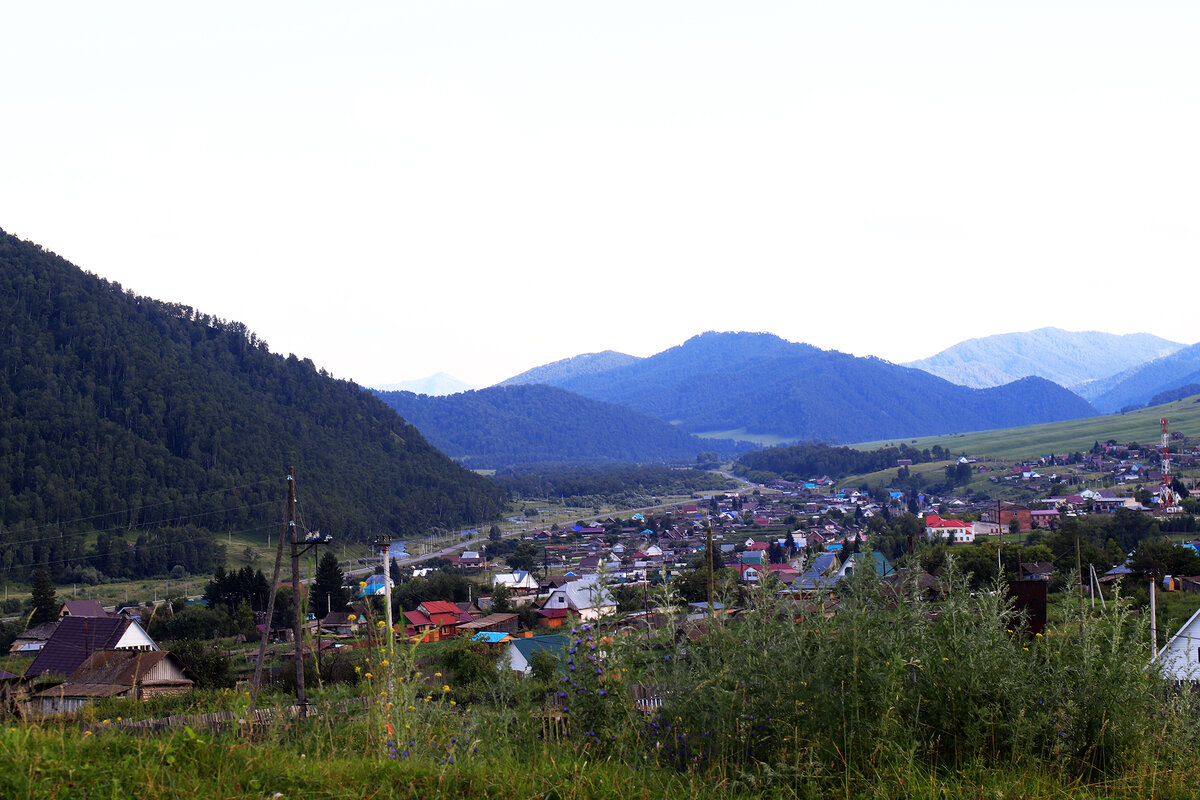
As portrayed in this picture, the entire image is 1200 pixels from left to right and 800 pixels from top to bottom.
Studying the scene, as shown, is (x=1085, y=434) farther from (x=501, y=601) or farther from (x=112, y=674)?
(x=112, y=674)

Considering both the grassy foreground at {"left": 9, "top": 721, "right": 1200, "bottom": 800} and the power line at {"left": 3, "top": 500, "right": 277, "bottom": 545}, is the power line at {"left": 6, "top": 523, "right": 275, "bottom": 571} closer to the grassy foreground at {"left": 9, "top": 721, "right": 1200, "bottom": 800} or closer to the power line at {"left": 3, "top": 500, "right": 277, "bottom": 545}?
the power line at {"left": 3, "top": 500, "right": 277, "bottom": 545}

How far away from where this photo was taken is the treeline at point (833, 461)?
6344 inches

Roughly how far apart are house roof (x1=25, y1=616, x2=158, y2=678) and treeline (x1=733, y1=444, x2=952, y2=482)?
5607 inches

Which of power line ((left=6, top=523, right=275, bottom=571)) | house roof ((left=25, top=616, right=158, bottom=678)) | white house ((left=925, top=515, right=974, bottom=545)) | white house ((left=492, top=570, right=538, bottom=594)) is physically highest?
house roof ((left=25, top=616, right=158, bottom=678))

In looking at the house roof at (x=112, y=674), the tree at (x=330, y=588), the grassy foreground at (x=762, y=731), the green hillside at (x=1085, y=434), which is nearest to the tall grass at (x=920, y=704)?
the grassy foreground at (x=762, y=731)

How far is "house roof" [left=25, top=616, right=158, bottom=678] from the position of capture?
25375 millimetres

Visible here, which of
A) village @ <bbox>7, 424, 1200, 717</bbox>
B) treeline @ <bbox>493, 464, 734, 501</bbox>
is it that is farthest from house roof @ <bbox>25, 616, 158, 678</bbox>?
treeline @ <bbox>493, 464, 734, 501</bbox>

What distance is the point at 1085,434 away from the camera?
16875 centimetres

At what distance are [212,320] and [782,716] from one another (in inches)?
5653

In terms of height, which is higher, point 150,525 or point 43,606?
point 150,525

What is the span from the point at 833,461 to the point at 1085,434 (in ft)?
159

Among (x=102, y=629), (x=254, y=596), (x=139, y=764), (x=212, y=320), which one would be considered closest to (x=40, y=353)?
(x=212, y=320)

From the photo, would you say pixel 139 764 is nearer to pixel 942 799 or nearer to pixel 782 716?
pixel 782 716

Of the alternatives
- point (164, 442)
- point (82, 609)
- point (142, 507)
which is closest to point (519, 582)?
point (82, 609)
